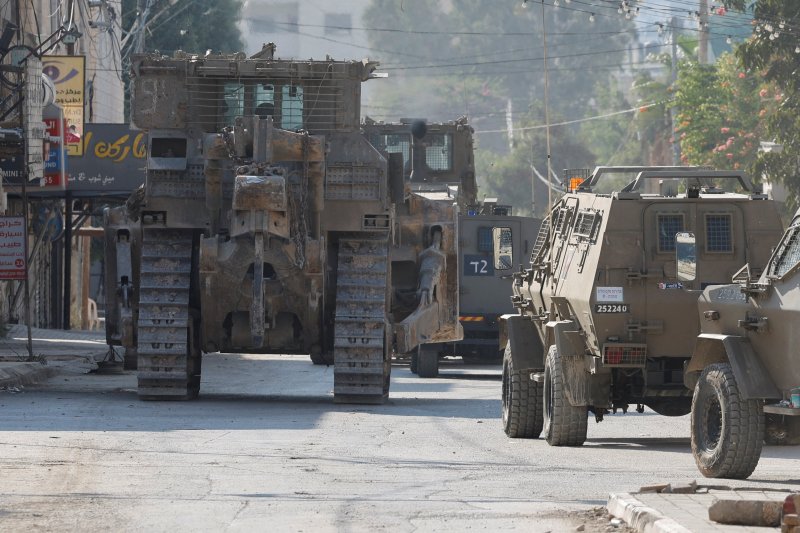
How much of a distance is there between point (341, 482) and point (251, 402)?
27.9ft

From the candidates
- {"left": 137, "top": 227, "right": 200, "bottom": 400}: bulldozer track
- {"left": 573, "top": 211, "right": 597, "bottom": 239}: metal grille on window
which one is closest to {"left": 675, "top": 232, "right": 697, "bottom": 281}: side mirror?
{"left": 573, "top": 211, "right": 597, "bottom": 239}: metal grille on window

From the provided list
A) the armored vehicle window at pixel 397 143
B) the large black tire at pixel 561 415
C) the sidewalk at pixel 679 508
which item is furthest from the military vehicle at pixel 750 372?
the armored vehicle window at pixel 397 143

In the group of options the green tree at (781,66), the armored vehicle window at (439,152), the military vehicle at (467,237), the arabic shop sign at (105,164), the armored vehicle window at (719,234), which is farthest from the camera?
the green tree at (781,66)

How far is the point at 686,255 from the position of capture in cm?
1323

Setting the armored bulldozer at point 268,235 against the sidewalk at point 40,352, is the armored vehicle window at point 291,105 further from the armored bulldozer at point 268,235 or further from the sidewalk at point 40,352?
the sidewalk at point 40,352

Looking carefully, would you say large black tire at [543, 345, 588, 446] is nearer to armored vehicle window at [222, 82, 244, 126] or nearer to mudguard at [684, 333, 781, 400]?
mudguard at [684, 333, 781, 400]

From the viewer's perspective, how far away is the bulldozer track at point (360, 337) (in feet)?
64.7

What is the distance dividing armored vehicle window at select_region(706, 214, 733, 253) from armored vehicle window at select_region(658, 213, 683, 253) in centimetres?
26

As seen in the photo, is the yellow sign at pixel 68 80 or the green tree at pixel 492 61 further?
the green tree at pixel 492 61

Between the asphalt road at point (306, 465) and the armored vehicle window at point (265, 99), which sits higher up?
the armored vehicle window at point (265, 99)

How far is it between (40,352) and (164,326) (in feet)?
36.0

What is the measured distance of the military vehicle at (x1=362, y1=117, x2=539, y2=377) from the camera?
28797mm

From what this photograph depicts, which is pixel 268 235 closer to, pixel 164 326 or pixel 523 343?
pixel 164 326

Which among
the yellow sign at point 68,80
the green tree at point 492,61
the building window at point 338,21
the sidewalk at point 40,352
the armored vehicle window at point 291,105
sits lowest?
the sidewalk at point 40,352
